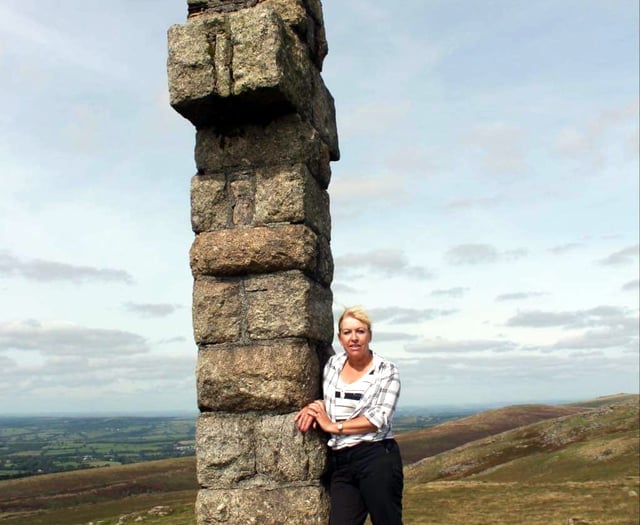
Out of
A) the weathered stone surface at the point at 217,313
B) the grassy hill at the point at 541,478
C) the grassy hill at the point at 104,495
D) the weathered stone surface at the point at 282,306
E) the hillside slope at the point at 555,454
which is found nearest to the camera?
the weathered stone surface at the point at 282,306

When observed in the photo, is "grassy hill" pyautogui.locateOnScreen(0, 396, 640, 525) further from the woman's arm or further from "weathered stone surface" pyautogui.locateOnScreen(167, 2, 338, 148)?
"weathered stone surface" pyautogui.locateOnScreen(167, 2, 338, 148)

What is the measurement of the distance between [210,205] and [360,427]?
2.62 metres

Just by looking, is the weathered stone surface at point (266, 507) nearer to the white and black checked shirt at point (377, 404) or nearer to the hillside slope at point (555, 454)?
the white and black checked shirt at point (377, 404)

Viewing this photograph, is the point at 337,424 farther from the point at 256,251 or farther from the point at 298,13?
the point at 298,13

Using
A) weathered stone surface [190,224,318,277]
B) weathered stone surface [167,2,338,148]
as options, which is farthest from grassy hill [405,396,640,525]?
weathered stone surface [167,2,338,148]

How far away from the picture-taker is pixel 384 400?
5.46m

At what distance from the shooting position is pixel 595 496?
28.9 meters

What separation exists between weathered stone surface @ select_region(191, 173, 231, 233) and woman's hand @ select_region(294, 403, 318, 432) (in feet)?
6.47

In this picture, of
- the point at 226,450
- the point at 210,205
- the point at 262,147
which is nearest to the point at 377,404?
the point at 226,450

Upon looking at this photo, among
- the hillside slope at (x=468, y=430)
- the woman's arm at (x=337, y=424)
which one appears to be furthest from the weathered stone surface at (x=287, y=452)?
the hillside slope at (x=468, y=430)

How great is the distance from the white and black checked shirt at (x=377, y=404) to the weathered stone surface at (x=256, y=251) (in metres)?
1.19

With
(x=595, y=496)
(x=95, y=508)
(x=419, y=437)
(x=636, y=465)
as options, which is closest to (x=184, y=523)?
(x=595, y=496)

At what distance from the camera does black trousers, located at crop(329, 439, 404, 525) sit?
17.7 feet

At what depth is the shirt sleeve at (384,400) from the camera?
5.37 meters
